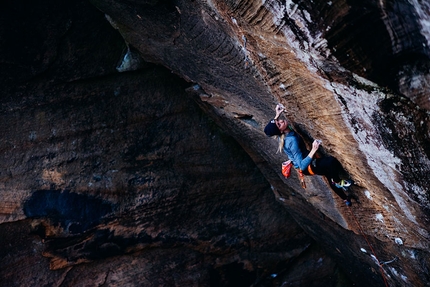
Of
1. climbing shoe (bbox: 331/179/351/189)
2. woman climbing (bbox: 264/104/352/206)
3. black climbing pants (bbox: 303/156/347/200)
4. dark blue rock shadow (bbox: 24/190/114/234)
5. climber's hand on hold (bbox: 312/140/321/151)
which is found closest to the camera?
climber's hand on hold (bbox: 312/140/321/151)

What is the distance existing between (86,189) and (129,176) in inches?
30.8

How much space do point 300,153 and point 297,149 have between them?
57 millimetres

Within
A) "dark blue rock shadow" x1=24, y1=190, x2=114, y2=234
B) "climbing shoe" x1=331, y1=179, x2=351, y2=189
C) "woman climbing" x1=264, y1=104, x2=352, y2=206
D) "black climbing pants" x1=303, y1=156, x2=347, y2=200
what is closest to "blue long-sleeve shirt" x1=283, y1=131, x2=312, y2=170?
"woman climbing" x1=264, y1=104, x2=352, y2=206

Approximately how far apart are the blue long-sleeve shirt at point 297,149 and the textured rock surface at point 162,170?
197 millimetres

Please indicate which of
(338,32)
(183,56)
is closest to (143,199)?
(183,56)

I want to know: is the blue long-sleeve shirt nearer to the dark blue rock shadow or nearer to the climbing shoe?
the climbing shoe

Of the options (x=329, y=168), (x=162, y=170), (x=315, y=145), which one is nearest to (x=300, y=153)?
(x=315, y=145)

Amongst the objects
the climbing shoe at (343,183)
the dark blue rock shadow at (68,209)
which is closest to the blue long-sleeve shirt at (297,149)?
the climbing shoe at (343,183)

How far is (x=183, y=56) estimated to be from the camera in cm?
605

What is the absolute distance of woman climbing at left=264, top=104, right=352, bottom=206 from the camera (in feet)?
14.9

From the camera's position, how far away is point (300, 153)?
15.1 feet

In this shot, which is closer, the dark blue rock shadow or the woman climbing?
the woman climbing

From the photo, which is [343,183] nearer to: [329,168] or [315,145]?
[329,168]

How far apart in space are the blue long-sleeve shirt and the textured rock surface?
20 centimetres
